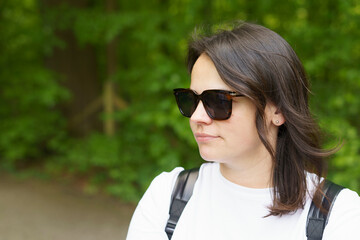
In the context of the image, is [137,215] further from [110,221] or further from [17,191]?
[17,191]

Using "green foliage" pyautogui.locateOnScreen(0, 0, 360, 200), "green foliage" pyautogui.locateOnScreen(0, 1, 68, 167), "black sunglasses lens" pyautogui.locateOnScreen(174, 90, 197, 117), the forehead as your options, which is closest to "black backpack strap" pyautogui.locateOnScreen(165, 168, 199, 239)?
"black sunglasses lens" pyautogui.locateOnScreen(174, 90, 197, 117)

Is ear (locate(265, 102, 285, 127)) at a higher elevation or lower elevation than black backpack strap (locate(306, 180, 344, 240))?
higher

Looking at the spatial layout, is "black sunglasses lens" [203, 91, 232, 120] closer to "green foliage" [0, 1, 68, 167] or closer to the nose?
the nose

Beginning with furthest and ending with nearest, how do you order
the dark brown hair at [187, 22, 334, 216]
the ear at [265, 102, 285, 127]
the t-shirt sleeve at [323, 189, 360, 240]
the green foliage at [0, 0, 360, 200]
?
the green foliage at [0, 0, 360, 200] → the ear at [265, 102, 285, 127] → the dark brown hair at [187, 22, 334, 216] → the t-shirt sleeve at [323, 189, 360, 240]

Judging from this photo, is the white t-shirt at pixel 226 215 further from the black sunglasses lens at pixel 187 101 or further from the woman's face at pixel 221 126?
the black sunglasses lens at pixel 187 101

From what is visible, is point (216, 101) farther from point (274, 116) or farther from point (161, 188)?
point (161, 188)

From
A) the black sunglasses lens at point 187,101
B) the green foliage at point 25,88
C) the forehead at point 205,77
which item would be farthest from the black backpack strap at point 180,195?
the green foliage at point 25,88

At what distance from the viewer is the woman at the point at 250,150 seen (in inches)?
53.0

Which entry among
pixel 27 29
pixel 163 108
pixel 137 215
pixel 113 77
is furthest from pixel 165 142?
pixel 137 215

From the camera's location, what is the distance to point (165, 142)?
5.62 m

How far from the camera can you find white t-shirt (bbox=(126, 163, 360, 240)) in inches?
51.6

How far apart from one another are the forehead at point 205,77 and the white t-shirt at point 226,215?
40cm

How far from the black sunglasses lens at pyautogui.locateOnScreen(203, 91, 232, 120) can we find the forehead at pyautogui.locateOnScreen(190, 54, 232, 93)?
0.03 meters

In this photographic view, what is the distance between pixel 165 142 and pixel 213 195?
413 cm
